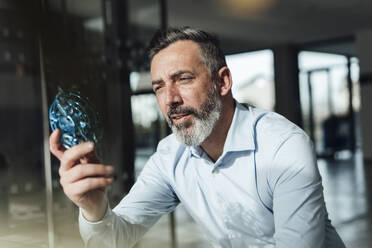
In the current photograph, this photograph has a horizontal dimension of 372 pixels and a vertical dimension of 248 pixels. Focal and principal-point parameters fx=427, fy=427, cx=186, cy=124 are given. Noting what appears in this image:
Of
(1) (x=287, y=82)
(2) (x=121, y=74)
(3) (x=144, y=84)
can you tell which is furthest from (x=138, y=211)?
(1) (x=287, y=82)

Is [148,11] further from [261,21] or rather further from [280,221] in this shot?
[261,21]

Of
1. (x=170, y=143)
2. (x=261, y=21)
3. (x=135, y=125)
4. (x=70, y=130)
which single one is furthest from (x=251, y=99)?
(x=70, y=130)

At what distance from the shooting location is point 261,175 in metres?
1.14

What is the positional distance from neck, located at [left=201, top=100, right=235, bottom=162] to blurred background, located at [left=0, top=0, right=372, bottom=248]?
0.14 metres

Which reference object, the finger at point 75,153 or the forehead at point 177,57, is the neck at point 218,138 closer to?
the forehead at point 177,57

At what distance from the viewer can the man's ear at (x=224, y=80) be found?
4.10 ft

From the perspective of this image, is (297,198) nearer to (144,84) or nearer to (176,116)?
(176,116)

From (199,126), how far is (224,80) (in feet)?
0.61

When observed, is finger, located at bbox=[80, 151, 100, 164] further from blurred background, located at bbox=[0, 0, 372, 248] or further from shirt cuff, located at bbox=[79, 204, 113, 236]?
shirt cuff, located at bbox=[79, 204, 113, 236]

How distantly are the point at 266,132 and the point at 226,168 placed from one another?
0.16m

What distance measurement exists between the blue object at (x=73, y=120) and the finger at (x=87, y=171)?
39mm

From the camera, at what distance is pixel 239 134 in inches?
47.8

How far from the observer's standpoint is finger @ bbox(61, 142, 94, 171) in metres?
0.62

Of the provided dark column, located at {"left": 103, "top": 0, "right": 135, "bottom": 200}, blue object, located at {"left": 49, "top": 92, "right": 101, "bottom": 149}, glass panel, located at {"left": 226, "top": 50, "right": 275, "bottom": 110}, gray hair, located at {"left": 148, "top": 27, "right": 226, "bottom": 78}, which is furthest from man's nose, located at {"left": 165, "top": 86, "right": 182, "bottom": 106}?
glass panel, located at {"left": 226, "top": 50, "right": 275, "bottom": 110}
